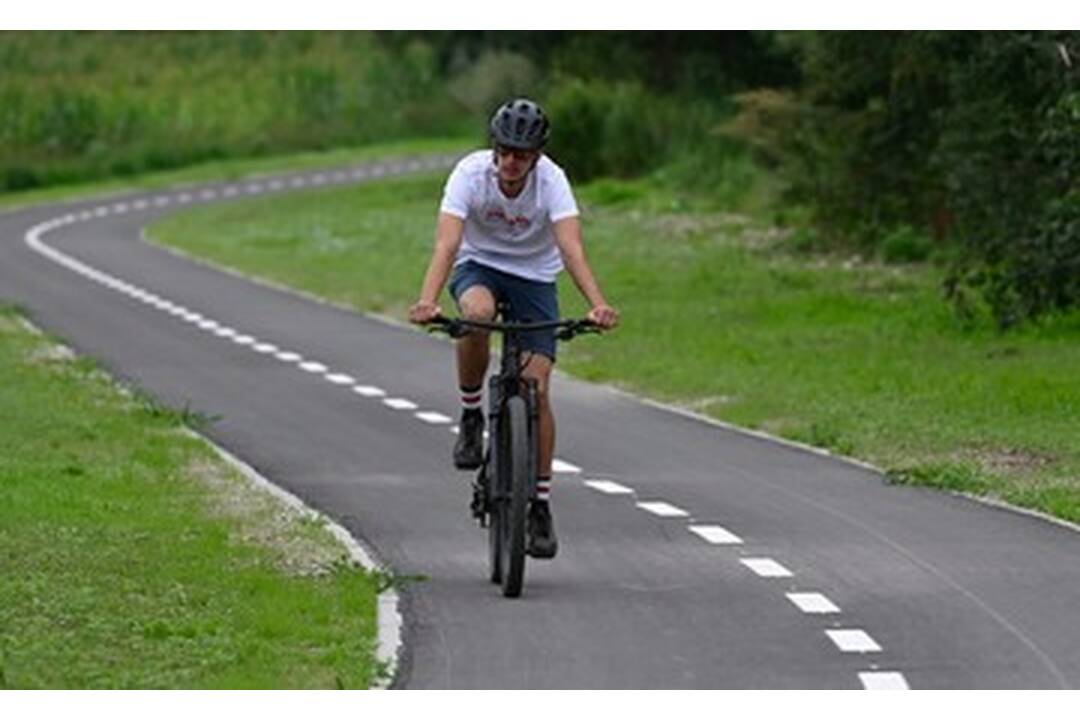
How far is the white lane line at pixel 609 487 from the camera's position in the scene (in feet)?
67.1

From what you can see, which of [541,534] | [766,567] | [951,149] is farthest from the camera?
[951,149]

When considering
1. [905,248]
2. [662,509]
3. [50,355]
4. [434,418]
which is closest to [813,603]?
[662,509]

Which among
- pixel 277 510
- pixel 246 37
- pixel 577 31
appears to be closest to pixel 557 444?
pixel 277 510

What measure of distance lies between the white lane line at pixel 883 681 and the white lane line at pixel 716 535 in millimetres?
4584

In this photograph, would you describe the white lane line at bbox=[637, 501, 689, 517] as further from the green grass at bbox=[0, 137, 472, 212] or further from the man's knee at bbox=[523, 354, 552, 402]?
the green grass at bbox=[0, 137, 472, 212]

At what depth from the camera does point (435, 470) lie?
2195cm

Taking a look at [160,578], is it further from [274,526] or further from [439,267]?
[274,526]

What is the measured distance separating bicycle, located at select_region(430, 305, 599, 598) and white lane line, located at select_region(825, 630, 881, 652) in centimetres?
170

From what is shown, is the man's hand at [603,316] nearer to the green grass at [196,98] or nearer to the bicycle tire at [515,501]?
the bicycle tire at [515,501]

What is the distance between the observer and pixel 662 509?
1934 cm

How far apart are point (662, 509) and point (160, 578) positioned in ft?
13.8

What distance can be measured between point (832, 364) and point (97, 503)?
1219 cm

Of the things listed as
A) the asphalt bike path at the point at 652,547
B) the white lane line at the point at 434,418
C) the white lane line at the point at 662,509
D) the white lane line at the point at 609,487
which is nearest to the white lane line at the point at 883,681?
the asphalt bike path at the point at 652,547

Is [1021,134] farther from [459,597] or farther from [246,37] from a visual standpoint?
[246,37]
